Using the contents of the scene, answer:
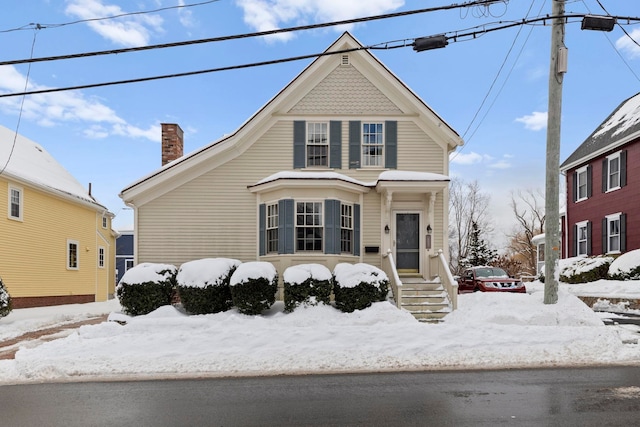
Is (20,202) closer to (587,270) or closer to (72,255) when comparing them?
(72,255)

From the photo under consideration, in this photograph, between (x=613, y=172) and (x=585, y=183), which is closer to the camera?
(x=613, y=172)

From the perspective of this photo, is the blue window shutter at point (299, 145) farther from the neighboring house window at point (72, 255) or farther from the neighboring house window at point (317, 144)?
the neighboring house window at point (72, 255)

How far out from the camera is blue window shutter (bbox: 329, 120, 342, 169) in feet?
50.1

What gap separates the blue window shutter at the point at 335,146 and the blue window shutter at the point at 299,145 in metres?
0.89

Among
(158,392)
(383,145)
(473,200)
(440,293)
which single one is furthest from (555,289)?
(473,200)

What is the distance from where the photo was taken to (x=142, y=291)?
12172mm

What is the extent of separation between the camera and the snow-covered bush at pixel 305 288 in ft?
39.4

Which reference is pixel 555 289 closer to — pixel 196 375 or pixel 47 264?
pixel 196 375

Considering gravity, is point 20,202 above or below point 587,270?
above

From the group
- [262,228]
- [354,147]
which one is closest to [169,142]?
[262,228]

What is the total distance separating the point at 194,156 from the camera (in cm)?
1454

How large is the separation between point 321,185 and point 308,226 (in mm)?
1358

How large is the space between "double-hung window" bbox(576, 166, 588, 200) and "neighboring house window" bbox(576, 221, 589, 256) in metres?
1.57

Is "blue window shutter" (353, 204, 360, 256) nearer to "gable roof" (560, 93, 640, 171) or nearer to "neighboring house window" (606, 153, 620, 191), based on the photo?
"gable roof" (560, 93, 640, 171)
